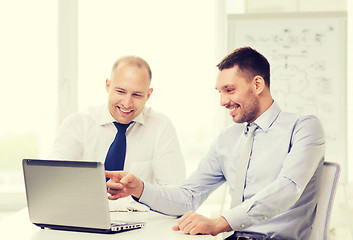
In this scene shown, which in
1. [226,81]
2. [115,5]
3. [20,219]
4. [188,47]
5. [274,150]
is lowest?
[20,219]

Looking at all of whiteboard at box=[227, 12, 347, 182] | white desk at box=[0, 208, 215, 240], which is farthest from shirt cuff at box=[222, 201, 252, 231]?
whiteboard at box=[227, 12, 347, 182]

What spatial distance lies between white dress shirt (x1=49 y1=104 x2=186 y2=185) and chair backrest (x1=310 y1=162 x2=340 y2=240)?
75cm

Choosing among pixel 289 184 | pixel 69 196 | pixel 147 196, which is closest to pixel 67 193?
pixel 69 196

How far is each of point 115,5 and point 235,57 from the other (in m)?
2.04

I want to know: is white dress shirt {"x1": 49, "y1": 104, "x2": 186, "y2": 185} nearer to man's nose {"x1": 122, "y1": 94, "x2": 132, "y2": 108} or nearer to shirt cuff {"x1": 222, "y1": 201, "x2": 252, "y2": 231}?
man's nose {"x1": 122, "y1": 94, "x2": 132, "y2": 108}

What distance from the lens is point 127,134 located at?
2426mm

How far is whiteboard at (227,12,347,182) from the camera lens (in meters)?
3.30

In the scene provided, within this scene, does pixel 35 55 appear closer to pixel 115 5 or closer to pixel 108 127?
pixel 115 5

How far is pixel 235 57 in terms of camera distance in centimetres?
203

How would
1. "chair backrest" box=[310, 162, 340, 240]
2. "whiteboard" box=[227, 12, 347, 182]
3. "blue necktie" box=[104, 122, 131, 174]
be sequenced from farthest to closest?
1. "whiteboard" box=[227, 12, 347, 182]
2. "blue necktie" box=[104, 122, 131, 174]
3. "chair backrest" box=[310, 162, 340, 240]

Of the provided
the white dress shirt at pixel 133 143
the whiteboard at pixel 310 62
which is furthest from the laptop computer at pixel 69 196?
the whiteboard at pixel 310 62

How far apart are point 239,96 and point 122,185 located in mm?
586

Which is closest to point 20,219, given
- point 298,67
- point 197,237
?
point 197,237

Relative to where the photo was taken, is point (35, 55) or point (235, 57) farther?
point (35, 55)
